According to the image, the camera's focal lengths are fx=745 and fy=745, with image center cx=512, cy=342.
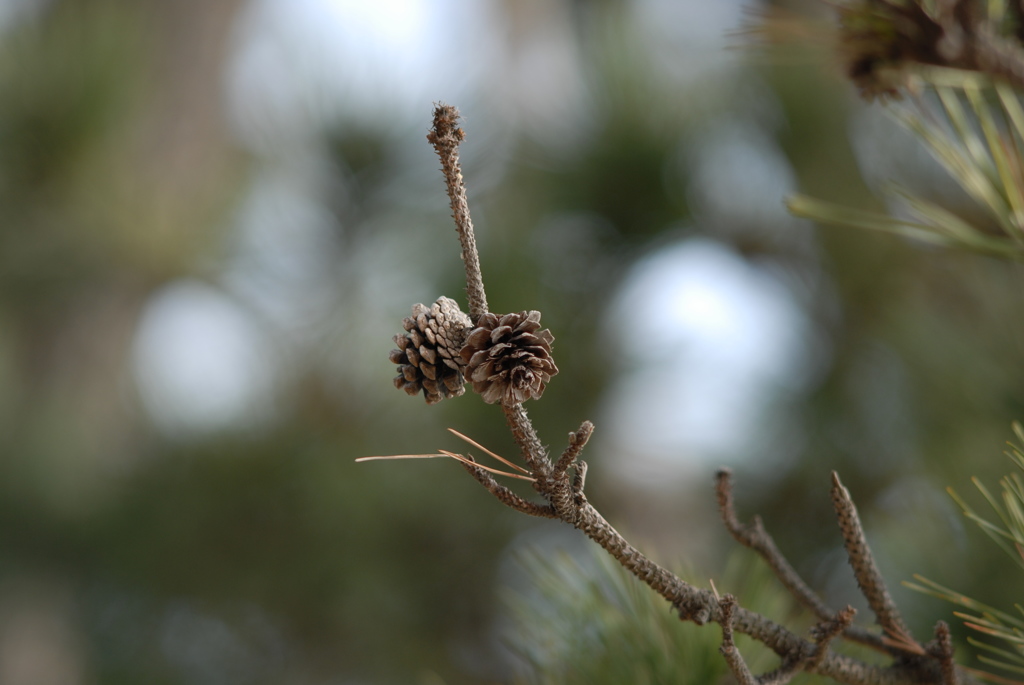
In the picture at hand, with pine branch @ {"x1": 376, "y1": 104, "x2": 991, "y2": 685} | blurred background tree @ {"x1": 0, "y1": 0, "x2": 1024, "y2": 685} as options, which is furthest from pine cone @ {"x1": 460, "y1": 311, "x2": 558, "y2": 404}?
blurred background tree @ {"x1": 0, "y1": 0, "x2": 1024, "y2": 685}

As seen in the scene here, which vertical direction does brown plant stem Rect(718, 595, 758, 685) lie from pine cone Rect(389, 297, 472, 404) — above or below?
below

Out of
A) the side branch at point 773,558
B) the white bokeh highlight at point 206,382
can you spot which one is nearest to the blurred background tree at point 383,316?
the white bokeh highlight at point 206,382

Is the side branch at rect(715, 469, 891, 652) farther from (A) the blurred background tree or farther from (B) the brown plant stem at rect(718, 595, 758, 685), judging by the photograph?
(A) the blurred background tree

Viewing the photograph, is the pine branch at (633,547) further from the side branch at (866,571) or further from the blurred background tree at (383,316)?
the blurred background tree at (383,316)

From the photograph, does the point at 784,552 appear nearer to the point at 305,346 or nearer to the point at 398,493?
the point at 398,493

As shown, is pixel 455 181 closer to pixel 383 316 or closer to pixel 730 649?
pixel 730 649

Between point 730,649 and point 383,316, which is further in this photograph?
point 383,316

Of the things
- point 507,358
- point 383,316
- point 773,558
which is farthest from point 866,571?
point 383,316
